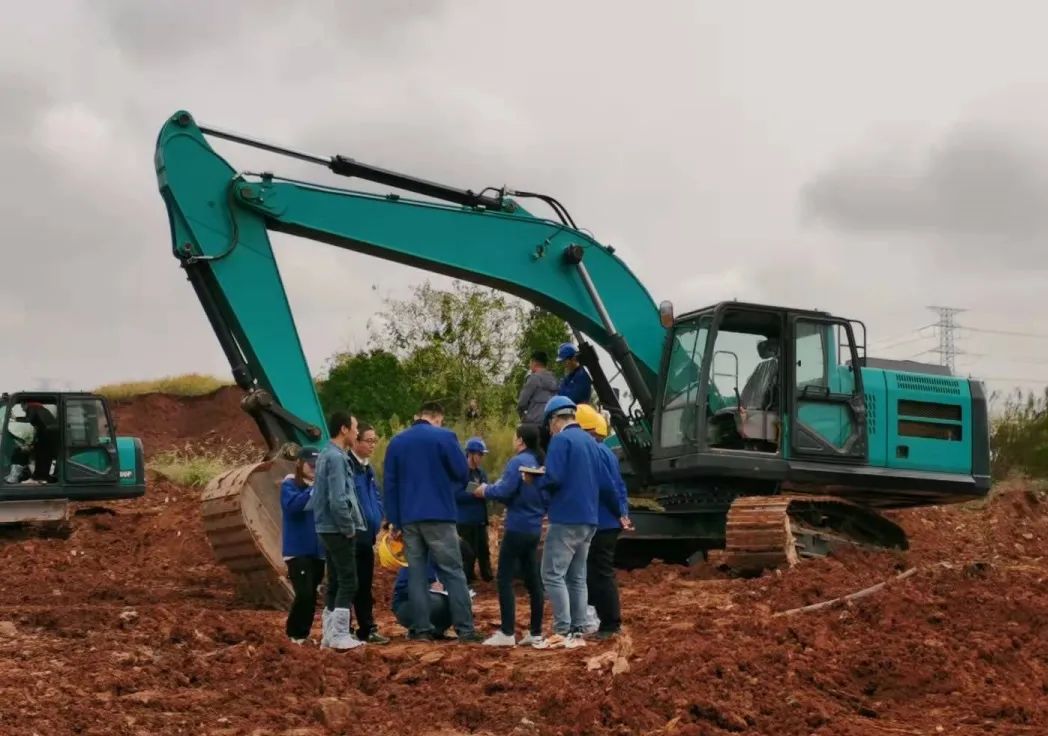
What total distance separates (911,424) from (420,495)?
6717mm

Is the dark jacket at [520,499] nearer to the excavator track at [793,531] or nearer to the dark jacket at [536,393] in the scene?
the dark jacket at [536,393]

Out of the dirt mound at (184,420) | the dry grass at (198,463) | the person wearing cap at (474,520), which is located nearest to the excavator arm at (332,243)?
the person wearing cap at (474,520)

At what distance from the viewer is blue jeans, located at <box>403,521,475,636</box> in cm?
1010

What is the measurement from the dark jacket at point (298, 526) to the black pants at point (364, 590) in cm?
28

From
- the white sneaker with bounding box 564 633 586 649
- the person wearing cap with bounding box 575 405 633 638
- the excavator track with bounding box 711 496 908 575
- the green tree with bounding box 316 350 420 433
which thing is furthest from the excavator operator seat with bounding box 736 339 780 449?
the green tree with bounding box 316 350 420 433

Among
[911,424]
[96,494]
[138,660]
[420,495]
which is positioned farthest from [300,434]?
[96,494]

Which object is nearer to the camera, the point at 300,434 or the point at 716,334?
the point at 300,434

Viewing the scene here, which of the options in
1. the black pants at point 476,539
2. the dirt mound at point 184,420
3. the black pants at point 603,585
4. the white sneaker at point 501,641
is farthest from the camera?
the dirt mound at point 184,420

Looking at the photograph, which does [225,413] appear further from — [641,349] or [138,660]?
[138,660]

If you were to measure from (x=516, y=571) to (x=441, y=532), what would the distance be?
56cm

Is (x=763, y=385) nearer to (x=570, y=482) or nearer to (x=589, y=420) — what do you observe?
(x=589, y=420)

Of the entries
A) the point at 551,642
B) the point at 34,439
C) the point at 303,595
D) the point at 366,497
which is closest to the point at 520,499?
the point at 551,642

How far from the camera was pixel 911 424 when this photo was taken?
49.5 ft

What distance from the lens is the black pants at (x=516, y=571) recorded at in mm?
10016
